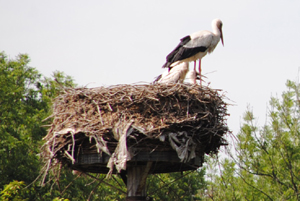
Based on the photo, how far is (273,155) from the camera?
1380cm

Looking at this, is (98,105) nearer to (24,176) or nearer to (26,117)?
(24,176)

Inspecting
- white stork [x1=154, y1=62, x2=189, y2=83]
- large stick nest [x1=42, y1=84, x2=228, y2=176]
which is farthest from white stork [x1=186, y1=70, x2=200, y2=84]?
large stick nest [x1=42, y1=84, x2=228, y2=176]

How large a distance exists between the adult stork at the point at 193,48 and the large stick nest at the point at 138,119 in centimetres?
237

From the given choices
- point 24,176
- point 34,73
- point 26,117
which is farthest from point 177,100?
point 34,73

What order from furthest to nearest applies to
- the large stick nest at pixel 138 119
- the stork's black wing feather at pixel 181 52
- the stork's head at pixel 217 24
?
the stork's head at pixel 217 24
the stork's black wing feather at pixel 181 52
the large stick nest at pixel 138 119

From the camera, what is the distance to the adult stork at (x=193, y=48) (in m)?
10.6

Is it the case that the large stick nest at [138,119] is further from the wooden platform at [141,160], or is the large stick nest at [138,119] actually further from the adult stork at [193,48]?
the adult stork at [193,48]

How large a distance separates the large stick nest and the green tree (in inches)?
218

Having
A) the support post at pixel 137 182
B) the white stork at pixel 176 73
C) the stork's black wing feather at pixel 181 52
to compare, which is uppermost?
the stork's black wing feather at pixel 181 52

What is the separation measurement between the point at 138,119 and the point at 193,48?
3.55m

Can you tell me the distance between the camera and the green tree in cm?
1351

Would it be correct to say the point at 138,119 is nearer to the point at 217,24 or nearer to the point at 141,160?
the point at 141,160

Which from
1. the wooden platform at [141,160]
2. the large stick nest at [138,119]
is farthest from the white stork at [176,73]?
the wooden platform at [141,160]

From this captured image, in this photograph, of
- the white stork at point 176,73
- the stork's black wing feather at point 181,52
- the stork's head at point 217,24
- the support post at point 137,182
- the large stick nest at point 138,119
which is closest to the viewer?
the large stick nest at point 138,119
